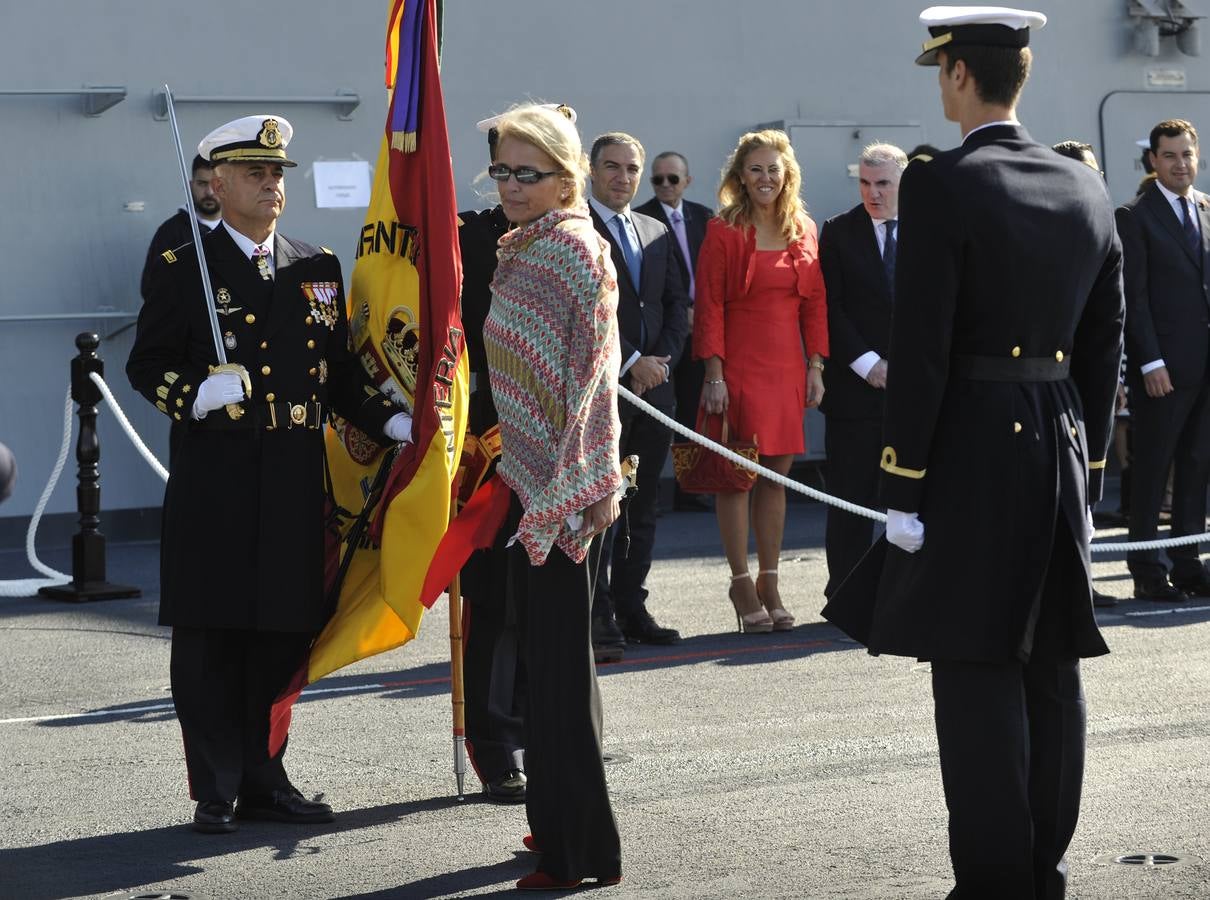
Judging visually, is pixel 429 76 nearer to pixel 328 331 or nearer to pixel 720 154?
pixel 328 331

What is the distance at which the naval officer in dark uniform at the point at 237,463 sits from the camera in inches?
223

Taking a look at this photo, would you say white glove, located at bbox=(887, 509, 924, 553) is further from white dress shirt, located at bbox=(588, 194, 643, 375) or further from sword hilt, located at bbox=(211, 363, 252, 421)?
white dress shirt, located at bbox=(588, 194, 643, 375)

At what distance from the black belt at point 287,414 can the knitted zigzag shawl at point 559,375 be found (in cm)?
89

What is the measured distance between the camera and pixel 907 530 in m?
4.50

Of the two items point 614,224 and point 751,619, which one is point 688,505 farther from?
point 614,224

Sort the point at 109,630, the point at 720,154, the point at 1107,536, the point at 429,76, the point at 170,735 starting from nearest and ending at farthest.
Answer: the point at 429,76 < the point at 170,735 < the point at 109,630 < the point at 1107,536 < the point at 720,154

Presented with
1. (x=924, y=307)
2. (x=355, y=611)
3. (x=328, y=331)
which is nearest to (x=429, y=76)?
(x=328, y=331)

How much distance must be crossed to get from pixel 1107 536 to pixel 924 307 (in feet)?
26.3

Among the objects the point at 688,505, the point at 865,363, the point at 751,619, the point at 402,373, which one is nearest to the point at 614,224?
the point at 865,363

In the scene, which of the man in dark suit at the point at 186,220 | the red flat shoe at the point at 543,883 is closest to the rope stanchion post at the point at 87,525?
the man in dark suit at the point at 186,220

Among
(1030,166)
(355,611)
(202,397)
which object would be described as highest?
(1030,166)

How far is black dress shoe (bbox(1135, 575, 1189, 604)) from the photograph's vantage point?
9602mm

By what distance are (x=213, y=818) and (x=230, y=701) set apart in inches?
14.4

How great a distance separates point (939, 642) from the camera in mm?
4504
